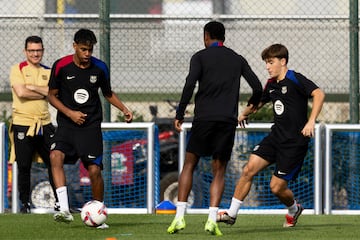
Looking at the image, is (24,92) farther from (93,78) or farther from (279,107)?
(279,107)

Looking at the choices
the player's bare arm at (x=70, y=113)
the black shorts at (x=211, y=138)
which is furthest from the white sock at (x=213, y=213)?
the player's bare arm at (x=70, y=113)

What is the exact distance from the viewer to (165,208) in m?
14.1

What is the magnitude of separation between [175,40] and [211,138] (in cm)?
525

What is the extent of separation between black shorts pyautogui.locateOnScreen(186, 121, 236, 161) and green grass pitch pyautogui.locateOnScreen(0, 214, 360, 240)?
0.74m

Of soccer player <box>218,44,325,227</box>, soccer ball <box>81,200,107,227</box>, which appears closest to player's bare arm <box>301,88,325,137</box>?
soccer player <box>218,44,325,227</box>

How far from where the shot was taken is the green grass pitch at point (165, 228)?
35.1 feet

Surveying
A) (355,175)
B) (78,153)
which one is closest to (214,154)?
(78,153)

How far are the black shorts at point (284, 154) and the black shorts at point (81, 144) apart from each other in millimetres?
1566

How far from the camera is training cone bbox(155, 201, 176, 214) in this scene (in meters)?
14.1

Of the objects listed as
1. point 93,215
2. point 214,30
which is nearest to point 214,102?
point 214,30

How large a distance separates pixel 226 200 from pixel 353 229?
3.35 meters

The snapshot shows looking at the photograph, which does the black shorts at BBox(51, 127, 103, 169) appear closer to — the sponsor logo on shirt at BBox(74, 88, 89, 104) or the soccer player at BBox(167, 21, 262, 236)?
the sponsor logo on shirt at BBox(74, 88, 89, 104)

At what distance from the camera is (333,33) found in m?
16.0

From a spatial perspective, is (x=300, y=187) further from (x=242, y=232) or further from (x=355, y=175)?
(x=242, y=232)
